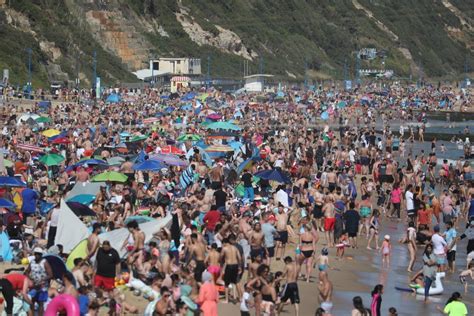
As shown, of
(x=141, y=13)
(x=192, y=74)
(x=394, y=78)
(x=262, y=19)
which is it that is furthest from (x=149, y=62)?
(x=394, y=78)

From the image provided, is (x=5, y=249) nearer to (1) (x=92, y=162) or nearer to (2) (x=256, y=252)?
(2) (x=256, y=252)

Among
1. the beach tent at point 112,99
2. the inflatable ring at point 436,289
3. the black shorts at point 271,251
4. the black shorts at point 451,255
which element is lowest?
the inflatable ring at point 436,289

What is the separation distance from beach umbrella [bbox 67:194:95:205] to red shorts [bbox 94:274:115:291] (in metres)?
5.00

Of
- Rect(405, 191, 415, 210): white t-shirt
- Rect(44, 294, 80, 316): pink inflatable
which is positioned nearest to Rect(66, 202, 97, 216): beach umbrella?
Rect(44, 294, 80, 316): pink inflatable

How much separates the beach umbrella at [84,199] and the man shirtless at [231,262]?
185 inches

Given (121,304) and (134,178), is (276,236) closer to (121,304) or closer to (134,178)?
(121,304)

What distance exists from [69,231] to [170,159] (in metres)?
8.38

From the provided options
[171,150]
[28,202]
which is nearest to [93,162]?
[171,150]

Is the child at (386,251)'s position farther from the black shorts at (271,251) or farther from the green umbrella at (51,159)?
the green umbrella at (51,159)

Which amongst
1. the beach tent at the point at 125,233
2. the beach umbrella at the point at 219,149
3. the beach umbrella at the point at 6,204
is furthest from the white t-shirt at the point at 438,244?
the beach umbrella at the point at 219,149

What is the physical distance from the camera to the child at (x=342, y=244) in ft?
59.8

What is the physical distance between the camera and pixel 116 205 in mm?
17359

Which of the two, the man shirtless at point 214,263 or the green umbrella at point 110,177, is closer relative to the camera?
the man shirtless at point 214,263

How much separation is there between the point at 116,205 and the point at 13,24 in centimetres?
4347
